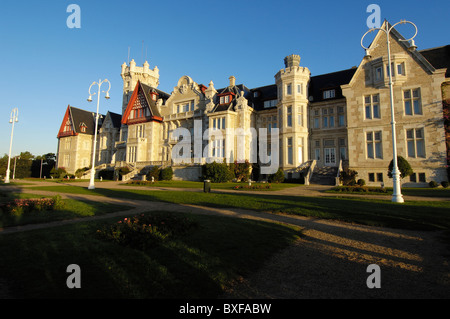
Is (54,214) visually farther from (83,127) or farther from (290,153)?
(83,127)

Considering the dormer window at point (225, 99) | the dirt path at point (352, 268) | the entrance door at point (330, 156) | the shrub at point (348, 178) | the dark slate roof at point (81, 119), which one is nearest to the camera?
the dirt path at point (352, 268)

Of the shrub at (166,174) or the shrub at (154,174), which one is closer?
the shrub at (154,174)

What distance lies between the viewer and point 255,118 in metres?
39.2

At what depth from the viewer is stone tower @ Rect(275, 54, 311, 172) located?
32.8 meters

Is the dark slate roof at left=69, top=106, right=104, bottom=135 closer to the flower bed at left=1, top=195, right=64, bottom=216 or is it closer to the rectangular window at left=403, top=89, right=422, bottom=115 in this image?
the flower bed at left=1, top=195, right=64, bottom=216

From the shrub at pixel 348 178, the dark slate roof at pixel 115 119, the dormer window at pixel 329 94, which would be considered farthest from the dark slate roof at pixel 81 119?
the shrub at pixel 348 178

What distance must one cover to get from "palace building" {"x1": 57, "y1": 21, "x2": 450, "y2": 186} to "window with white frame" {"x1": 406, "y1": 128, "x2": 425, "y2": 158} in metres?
0.11

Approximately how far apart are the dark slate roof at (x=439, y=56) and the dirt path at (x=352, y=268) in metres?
29.8

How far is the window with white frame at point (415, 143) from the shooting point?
24.7 meters

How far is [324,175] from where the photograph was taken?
95.9 feet

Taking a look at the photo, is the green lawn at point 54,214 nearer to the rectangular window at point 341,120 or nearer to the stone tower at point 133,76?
the rectangular window at point 341,120

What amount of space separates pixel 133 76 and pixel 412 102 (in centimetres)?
5704

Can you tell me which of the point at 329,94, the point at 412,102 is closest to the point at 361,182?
the point at 412,102

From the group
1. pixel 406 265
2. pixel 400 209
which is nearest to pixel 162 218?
pixel 406 265
